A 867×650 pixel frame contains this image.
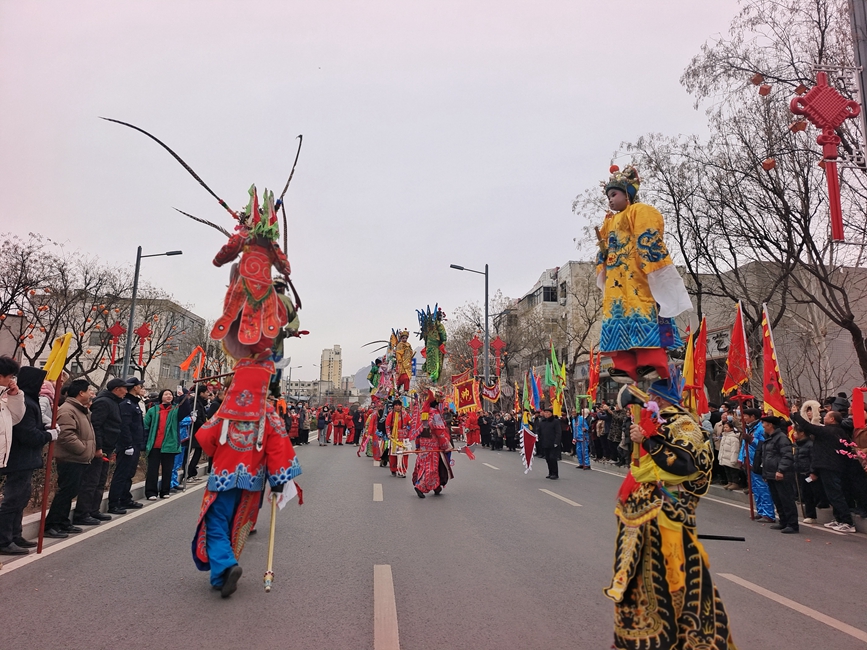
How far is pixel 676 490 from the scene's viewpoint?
3279 millimetres

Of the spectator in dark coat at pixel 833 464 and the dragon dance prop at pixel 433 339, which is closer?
the spectator in dark coat at pixel 833 464

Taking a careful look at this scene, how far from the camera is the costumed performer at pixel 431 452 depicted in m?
10.6

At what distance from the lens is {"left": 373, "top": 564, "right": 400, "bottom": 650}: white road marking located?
375 centimetres

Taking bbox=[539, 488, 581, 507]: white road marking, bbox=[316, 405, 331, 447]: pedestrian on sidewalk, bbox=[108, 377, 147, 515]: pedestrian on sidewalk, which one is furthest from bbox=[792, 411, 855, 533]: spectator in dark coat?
bbox=[316, 405, 331, 447]: pedestrian on sidewalk

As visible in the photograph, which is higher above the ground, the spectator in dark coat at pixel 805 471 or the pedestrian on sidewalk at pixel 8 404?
the pedestrian on sidewalk at pixel 8 404

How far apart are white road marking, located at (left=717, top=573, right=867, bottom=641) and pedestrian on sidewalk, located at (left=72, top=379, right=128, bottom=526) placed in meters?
7.30

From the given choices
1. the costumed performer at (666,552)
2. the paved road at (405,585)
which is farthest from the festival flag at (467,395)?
the costumed performer at (666,552)

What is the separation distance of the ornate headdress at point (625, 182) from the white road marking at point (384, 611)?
3448 mm

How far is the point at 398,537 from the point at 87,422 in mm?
3987

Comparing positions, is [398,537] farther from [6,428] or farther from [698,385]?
[698,385]

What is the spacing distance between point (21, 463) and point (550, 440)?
11.3 metres

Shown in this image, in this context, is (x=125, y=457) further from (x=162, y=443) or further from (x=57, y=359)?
(x=57, y=359)

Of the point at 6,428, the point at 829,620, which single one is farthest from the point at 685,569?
the point at 6,428

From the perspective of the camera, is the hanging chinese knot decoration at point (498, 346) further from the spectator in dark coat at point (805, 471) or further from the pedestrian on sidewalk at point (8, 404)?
the pedestrian on sidewalk at point (8, 404)
